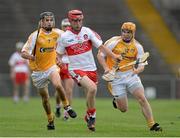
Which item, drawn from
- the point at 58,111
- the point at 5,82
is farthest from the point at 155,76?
the point at 58,111

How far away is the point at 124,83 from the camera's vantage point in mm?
16344

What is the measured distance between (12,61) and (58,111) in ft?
37.8

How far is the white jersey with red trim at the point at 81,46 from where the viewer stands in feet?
51.3

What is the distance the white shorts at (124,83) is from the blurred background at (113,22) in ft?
66.3

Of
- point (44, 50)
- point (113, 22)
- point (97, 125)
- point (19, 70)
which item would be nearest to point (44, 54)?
point (44, 50)

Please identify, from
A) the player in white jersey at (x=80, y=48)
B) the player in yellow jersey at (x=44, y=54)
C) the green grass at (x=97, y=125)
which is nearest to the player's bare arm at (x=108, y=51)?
the player in white jersey at (x=80, y=48)

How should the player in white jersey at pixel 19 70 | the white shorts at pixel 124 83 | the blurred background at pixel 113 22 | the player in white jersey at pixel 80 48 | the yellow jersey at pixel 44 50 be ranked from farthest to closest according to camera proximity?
1. the blurred background at pixel 113 22
2. the player in white jersey at pixel 19 70
3. the yellow jersey at pixel 44 50
4. the white shorts at pixel 124 83
5. the player in white jersey at pixel 80 48

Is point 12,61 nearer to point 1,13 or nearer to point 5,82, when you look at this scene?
point 5,82

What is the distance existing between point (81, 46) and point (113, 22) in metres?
24.0

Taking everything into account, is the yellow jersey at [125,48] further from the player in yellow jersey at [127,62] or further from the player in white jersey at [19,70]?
the player in white jersey at [19,70]

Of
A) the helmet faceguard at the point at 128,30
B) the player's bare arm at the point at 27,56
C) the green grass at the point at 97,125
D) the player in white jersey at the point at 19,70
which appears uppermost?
the helmet faceguard at the point at 128,30

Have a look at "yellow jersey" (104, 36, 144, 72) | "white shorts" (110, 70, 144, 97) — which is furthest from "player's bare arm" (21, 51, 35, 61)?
"white shorts" (110, 70, 144, 97)

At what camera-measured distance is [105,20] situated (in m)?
39.6

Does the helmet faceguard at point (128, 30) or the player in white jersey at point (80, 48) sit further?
the helmet faceguard at point (128, 30)
